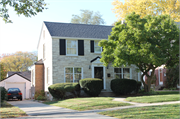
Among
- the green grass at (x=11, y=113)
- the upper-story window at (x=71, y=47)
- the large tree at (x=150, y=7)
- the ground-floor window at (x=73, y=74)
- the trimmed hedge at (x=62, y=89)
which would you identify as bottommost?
the green grass at (x=11, y=113)

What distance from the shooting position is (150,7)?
1282 inches

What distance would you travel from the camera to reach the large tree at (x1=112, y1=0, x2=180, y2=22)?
103 ft

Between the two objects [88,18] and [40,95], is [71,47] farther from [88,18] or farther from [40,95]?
[88,18]

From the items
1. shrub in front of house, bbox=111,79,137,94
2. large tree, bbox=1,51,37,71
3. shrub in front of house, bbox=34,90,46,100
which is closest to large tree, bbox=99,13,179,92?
shrub in front of house, bbox=111,79,137,94

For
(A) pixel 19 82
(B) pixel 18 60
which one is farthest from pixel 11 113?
(B) pixel 18 60

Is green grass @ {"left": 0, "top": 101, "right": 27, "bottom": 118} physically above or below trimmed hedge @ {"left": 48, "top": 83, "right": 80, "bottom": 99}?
below

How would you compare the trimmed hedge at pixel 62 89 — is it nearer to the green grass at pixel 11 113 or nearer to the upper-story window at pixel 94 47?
the upper-story window at pixel 94 47

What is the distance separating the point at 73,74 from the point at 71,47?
8.66 feet

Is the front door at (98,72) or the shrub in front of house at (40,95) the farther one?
the shrub in front of house at (40,95)

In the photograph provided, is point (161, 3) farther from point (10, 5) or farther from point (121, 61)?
point (10, 5)

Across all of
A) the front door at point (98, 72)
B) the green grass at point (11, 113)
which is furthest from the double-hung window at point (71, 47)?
the green grass at point (11, 113)

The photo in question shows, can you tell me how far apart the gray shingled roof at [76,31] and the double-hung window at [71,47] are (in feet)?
2.22

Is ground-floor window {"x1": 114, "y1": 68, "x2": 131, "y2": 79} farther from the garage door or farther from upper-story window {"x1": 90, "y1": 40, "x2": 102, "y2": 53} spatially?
the garage door

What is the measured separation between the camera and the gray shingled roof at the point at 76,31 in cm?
2209
